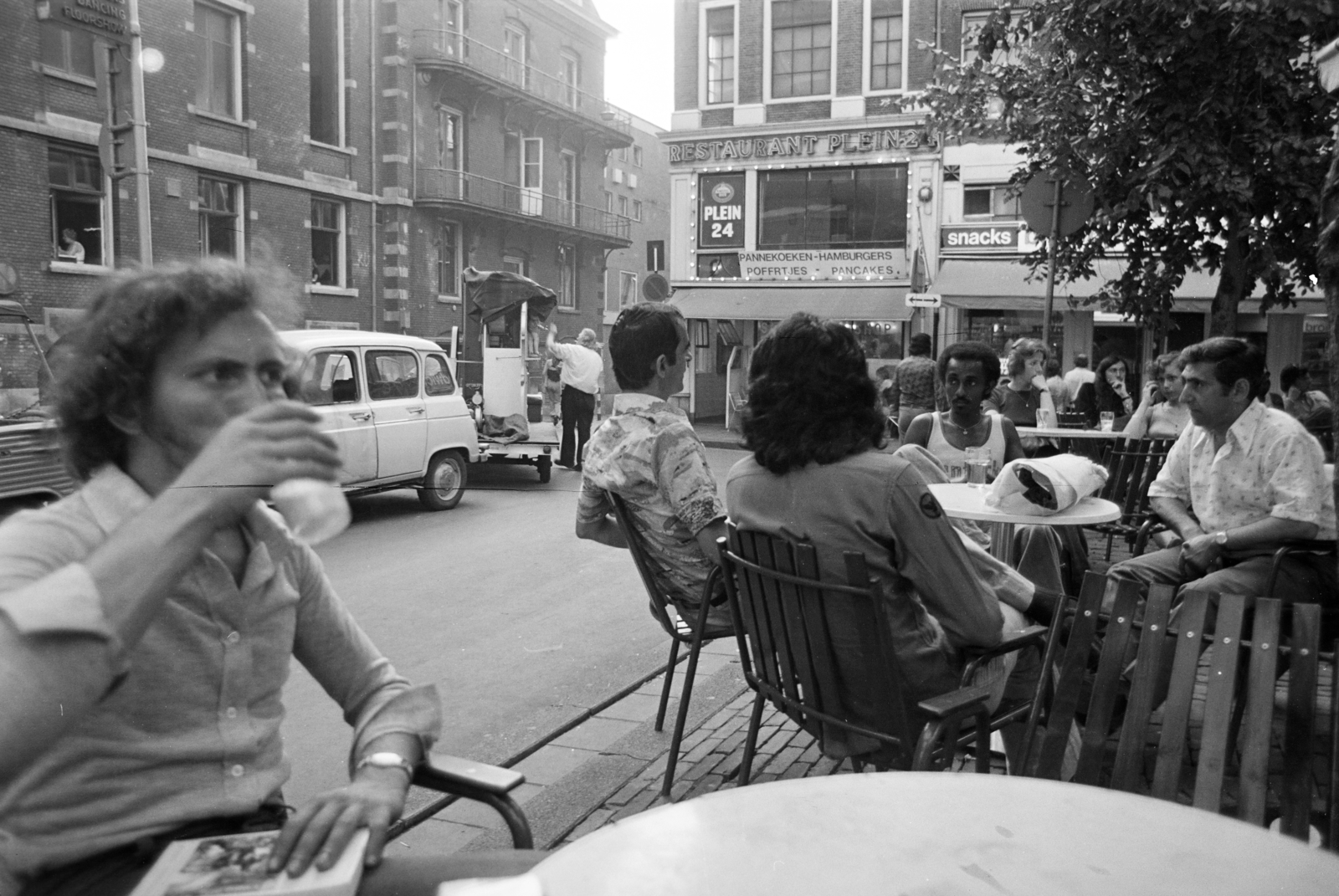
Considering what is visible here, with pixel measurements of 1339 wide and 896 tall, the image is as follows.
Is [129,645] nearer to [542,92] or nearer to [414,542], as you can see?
[542,92]

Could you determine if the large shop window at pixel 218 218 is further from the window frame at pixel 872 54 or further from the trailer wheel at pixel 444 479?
the trailer wheel at pixel 444 479

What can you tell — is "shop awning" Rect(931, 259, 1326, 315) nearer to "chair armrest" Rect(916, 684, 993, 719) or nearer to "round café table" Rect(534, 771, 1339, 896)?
"chair armrest" Rect(916, 684, 993, 719)

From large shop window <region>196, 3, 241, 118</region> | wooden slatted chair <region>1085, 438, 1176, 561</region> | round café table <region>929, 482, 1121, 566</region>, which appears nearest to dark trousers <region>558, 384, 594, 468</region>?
wooden slatted chair <region>1085, 438, 1176, 561</region>

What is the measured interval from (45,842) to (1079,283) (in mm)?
16465

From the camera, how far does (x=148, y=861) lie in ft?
4.01

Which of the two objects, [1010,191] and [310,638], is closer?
[310,638]

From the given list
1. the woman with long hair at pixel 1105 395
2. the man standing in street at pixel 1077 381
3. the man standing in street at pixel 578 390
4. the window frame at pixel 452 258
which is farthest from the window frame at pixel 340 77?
the man standing in street at pixel 1077 381

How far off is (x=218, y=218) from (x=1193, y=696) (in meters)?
1.60

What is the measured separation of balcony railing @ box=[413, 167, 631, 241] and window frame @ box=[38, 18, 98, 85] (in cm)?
64

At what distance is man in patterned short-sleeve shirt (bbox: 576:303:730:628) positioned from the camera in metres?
3.20

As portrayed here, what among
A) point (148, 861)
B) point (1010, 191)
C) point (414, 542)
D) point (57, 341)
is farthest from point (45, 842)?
point (1010, 191)

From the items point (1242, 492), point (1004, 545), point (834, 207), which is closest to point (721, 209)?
point (834, 207)

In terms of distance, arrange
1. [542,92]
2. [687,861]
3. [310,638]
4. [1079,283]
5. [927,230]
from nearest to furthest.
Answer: [687,861], [310,638], [542,92], [1079,283], [927,230]

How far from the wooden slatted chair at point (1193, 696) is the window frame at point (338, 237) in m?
1.34
